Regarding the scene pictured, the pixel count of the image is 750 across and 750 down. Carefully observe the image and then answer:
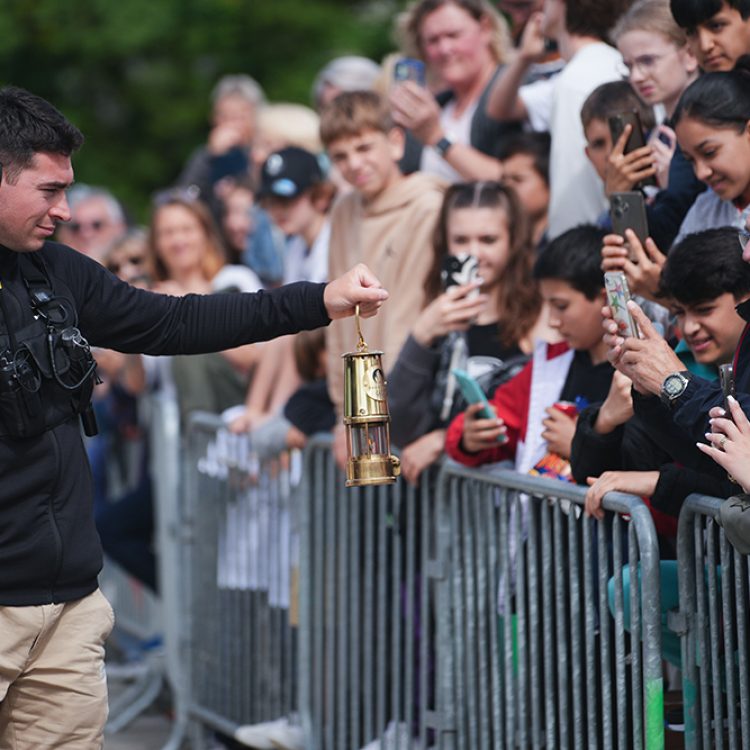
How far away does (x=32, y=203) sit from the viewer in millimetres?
4617

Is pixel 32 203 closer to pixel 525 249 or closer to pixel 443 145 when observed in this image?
pixel 525 249

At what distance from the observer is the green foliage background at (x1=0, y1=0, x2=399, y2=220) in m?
17.9

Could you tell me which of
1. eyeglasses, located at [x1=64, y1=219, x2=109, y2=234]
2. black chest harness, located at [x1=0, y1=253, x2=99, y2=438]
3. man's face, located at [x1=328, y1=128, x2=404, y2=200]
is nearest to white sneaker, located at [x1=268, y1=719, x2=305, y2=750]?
man's face, located at [x1=328, y1=128, x2=404, y2=200]

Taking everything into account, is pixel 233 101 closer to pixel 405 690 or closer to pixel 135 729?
pixel 135 729

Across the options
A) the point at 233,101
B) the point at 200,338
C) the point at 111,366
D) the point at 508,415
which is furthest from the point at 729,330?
the point at 233,101

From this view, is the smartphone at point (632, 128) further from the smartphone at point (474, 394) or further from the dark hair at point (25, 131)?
the dark hair at point (25, 131)

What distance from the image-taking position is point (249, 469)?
24.4 ft

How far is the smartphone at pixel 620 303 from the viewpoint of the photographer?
455 cm

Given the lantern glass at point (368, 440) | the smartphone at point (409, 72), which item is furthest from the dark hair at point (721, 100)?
the smartphone at point (409, 72)

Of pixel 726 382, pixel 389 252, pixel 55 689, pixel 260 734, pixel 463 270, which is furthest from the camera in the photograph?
pixel 260 734

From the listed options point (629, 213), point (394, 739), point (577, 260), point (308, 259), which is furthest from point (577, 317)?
point (308, 259)

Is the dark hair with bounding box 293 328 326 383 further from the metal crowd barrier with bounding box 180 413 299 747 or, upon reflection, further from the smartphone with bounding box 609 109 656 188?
the smartphone with bounding box 609 109 656 188

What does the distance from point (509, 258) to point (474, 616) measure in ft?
4.89

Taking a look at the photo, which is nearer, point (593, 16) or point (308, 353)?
point (593, 16)
